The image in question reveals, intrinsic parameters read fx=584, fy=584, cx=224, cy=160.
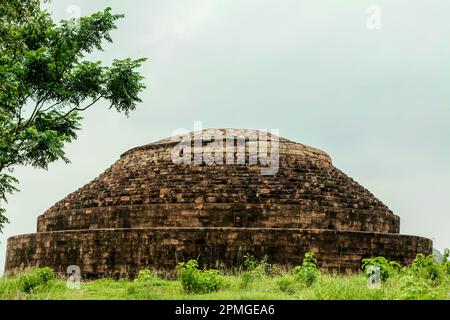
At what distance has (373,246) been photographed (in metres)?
12.7

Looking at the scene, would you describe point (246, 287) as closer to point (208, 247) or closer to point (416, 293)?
point (208, 247)

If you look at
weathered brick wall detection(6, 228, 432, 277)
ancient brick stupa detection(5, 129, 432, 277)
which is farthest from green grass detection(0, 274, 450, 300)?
ancient brick stupa detection(5, 129, 432, 277)

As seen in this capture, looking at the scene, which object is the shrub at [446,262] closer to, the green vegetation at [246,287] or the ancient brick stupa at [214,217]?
the green vegetation at [246,287]

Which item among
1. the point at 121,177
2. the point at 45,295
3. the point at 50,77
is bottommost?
the point at 45,295

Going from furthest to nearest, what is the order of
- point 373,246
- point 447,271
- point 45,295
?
point 373,246, point 447,271, point 45,295

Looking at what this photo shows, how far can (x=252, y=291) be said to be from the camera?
8742 mm

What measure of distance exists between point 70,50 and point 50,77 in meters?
0.90

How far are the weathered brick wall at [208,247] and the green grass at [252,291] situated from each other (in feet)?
4.21

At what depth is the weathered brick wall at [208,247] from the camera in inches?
472

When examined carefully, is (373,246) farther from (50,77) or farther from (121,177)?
(50,77)

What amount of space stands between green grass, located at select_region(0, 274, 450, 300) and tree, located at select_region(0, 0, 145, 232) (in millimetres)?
5204

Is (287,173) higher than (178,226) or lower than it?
higher
